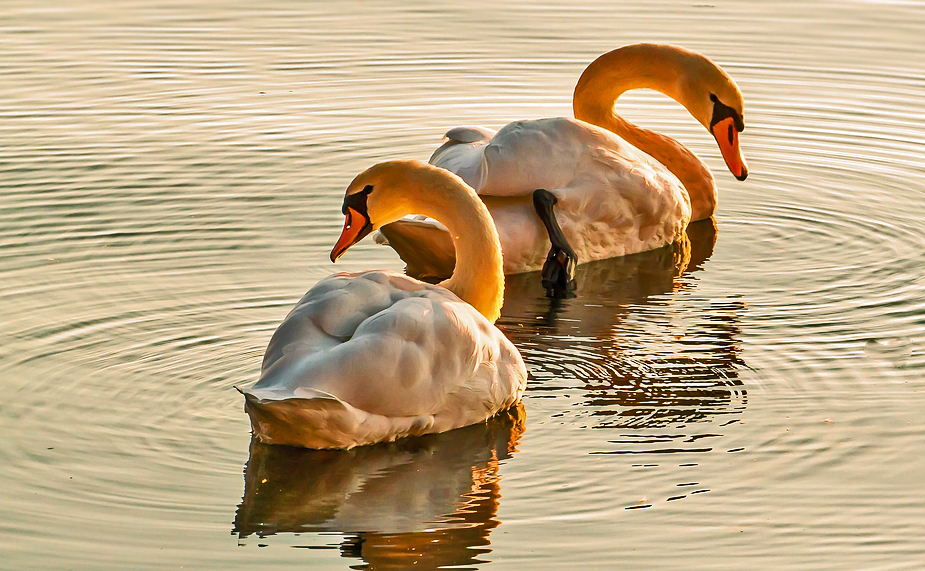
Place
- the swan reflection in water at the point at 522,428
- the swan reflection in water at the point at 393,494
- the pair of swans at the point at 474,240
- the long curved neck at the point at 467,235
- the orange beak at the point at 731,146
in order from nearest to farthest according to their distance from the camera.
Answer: the swan reflection in water at the point at 393,494
the swan reflection in water at the point at 522,428
the pair of swans at the point at 474,240
the long curved neck at the point at 467,235
the orange beak at the point at 731,146

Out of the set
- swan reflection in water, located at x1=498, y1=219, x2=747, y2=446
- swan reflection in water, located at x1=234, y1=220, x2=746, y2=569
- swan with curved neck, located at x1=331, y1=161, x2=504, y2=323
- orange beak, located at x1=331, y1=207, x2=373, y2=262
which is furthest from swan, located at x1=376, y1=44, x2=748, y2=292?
swan with curved neck, located at x1=331, y1=161, x2=504, y2=323

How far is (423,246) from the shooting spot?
8242mm

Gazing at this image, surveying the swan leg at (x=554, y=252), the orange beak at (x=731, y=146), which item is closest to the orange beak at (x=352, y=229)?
the swan leg at (x=554, y=252)

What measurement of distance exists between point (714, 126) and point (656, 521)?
183 inches

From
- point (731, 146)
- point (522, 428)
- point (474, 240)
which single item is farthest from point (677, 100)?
point (522, 428)

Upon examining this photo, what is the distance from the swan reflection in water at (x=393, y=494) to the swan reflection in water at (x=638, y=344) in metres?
0.50

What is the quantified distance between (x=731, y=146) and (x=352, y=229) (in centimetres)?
342

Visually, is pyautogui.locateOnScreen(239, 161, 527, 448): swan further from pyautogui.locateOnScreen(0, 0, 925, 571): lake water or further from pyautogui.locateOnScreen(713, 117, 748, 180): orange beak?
pyautogui.locateOnScreen(713, 117, 748, 180): orange beak

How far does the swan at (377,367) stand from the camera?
5652 millimetres

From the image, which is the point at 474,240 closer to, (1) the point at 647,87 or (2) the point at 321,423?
(2) the point at 321,423

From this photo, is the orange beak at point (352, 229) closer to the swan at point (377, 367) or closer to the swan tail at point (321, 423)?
the swan at point (377, 367)

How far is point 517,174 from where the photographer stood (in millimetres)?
8406

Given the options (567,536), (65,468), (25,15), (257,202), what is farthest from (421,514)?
(25,15)

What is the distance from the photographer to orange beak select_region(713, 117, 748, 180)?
31.2 ft
